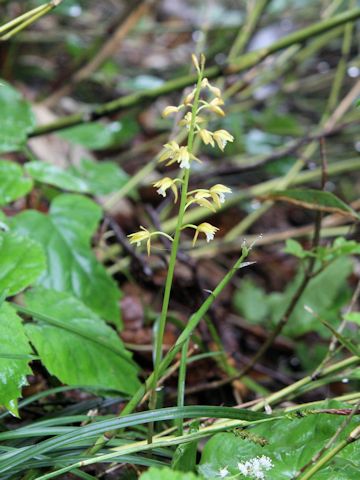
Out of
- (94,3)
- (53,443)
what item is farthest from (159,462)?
(94,3)

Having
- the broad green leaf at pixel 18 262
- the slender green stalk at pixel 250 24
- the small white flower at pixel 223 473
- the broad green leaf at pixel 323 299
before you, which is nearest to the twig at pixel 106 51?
the slender green stalk at pixel 250 24

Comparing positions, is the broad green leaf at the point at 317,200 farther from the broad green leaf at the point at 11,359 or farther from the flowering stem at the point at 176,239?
the broad green leaf at the point at 11,359

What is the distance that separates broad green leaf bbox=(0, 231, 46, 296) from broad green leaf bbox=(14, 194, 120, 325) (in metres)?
0.18

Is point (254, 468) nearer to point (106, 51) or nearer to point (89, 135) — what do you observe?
point (89, 135)

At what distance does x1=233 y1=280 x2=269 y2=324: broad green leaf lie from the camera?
1.73 metres

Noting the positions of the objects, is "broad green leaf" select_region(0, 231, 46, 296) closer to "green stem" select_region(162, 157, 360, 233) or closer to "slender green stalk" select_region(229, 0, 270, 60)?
"green stem" select_region(162, 157, 360, 233)

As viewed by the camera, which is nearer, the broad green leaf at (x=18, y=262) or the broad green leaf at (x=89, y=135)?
the broad green leaf at (x=18, y=262)

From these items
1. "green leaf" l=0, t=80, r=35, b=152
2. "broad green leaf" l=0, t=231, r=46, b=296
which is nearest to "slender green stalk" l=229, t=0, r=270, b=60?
"green leaf" l=0, t=80, r=35, b=152

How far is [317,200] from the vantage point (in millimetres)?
1074

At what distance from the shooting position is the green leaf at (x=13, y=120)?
4.36 feet

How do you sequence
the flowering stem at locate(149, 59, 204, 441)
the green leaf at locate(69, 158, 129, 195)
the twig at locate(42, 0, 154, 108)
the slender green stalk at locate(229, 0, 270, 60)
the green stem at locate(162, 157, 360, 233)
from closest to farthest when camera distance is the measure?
the flowering stem at locate(149, 59, 204, 441), the green leaf at locate(69, 158, 129, 195), the green stem at locate(162, 157, 360, 233), the slender green stalk at locate(229, 0, 270, 60), the twig at locate(42, 0, 154, 108)

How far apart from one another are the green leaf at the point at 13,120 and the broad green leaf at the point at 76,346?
0.53 metres

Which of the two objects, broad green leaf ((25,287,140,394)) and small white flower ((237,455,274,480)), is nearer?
small white flower ((237,455,274,480))

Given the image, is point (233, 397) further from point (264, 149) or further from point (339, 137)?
point (339, 137)
